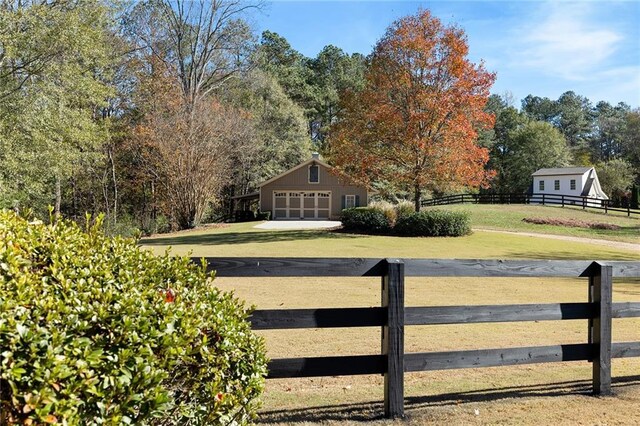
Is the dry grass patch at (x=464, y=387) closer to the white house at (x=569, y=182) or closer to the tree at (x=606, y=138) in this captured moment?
Result: the white house at (x=569, y=182)

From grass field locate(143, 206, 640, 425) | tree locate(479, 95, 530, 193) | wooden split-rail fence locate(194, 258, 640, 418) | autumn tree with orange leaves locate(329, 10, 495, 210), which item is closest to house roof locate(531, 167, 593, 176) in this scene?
tree locate(479, 95, 530, 193)

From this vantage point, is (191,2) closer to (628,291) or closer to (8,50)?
(8,50)

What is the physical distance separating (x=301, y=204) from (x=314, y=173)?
317 centimetres

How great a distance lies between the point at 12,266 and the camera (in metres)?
2.11

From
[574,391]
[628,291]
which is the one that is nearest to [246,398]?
[574,391]

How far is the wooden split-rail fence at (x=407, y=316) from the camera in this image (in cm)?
364

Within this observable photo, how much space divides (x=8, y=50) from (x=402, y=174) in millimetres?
20036

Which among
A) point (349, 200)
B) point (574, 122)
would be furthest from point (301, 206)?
point (574, 122)

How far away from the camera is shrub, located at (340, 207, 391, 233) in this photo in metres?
28.9

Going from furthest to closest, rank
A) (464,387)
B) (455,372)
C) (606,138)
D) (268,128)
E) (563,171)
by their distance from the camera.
A: (606,138) < (563,171) < (268,128) < (455,372) < (464,387)

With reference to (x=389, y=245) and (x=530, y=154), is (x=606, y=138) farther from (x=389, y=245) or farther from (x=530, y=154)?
(x=389, y=245)

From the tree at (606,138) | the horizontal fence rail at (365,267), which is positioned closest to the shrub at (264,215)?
the horizontal fence rail at (365,267)

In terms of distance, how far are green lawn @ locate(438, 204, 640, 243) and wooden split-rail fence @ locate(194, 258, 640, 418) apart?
29026 mm

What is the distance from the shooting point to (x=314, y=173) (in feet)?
146
